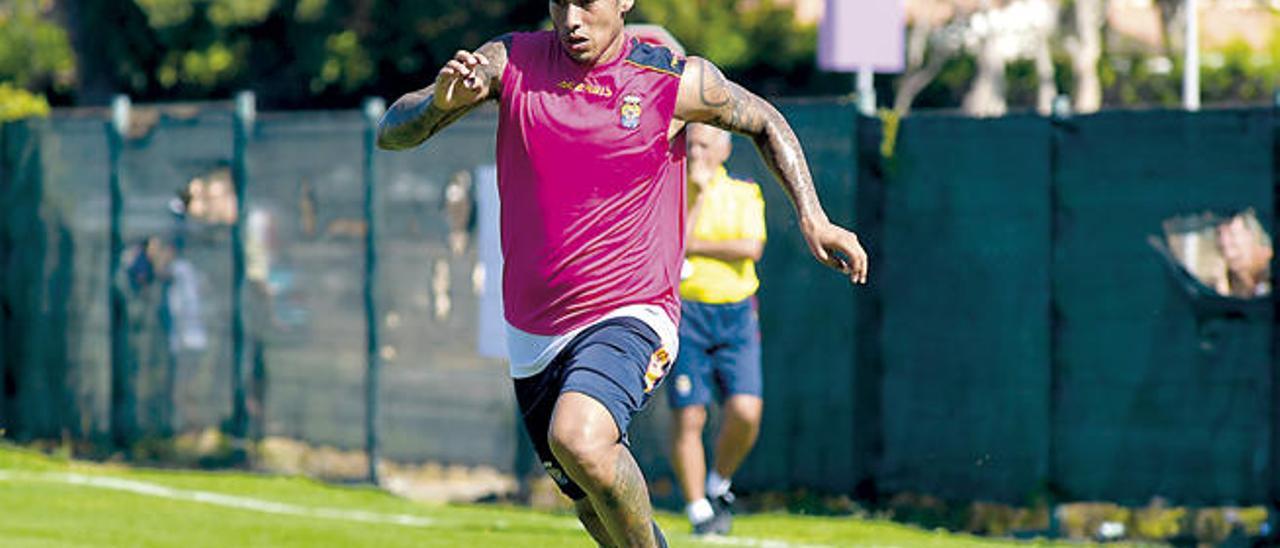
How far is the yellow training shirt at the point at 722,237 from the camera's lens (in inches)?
442

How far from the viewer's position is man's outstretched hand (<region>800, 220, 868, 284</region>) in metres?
7.11

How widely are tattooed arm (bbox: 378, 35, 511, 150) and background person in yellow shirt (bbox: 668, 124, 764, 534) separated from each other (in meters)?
3.70

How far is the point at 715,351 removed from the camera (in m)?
11.3

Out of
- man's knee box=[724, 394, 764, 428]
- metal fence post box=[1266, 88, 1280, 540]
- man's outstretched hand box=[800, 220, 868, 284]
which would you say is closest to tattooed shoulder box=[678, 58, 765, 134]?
man's outstretched hand box=[800, 220, 868, 284]

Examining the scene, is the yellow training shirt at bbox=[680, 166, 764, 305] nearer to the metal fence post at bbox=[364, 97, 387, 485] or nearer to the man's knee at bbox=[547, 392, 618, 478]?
the metal fence post at bbox=[364, 97, 387, 485]

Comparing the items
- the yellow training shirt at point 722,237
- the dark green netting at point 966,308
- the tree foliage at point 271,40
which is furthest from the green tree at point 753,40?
the yellow training shirt at point 722,237

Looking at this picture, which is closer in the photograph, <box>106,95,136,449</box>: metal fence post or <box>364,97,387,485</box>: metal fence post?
<box>364,97,387,485</box>: metal fence post

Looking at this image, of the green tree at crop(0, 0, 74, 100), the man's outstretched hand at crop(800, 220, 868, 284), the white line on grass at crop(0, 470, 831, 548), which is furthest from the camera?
the green tree at crop(0, 0, 74, 100)

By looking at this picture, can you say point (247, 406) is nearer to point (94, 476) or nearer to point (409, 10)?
point (94, 476)

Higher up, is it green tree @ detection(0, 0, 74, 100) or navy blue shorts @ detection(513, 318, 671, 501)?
green tree @ detection(0, 0, 74, 100)

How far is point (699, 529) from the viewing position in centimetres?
1125

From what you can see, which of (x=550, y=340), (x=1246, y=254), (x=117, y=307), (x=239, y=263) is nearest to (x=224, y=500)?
(x=239, y=263)

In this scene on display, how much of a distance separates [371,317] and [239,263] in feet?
3.63

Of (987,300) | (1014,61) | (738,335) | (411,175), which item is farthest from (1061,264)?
(1014,61)
